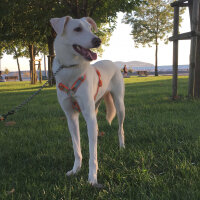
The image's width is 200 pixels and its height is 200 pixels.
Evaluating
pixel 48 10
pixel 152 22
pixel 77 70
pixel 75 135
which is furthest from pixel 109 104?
pixel 152 22

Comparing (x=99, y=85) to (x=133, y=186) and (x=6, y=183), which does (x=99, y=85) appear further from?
(x=6, y=183)

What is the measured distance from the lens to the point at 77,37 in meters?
2.37

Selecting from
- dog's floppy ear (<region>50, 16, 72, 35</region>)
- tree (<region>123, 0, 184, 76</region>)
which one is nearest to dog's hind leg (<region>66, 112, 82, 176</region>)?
dog's floppy ear (<region>50, 16, 72, 35</region>)

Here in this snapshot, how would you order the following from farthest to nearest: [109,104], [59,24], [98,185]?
[109,104] < [59,24] < [98,185]

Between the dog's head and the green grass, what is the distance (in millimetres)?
1363

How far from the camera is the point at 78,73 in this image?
244 cm

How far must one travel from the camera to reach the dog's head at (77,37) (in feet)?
7.55

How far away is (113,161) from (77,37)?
1.59 metres

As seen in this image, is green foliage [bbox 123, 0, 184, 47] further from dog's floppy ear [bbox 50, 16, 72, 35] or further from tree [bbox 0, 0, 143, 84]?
dog's floppy ear [bbox 50, 16, 72, 35]

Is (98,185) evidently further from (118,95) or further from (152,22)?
(152,22)

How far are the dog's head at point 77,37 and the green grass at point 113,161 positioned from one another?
→ 136 centimetres

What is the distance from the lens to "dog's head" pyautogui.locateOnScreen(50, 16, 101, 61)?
2.30 metres

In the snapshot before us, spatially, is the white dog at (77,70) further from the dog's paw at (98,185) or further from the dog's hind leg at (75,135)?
the dog's hind leg at (75,135)

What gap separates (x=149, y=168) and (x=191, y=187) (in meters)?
0.56
